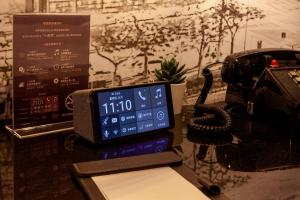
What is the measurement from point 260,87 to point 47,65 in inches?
28.5

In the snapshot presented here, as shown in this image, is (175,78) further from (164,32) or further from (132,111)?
(132,111)

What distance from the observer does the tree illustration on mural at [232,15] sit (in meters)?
1.79

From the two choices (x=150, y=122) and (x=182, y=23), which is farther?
(x=182, y=23)

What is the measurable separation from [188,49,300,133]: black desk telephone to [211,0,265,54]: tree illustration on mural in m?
0.24

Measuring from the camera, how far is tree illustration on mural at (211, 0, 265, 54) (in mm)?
1785

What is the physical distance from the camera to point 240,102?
161 centimetres

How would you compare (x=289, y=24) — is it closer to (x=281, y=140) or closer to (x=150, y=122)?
(x=281, y=140)

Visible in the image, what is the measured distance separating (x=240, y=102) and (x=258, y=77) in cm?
12

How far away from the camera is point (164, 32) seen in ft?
5.45

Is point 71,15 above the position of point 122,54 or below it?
above

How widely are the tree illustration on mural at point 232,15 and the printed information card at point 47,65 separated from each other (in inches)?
25.0

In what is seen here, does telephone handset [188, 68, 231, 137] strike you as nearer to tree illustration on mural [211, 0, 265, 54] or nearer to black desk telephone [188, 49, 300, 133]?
black desk telephone [188, 49, 300, 133]

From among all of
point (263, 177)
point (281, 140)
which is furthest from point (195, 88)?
point (263, 177)

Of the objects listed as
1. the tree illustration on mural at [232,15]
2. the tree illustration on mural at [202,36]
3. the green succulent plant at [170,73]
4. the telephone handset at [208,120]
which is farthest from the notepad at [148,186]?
the tree illustration on mural at [232,15]
